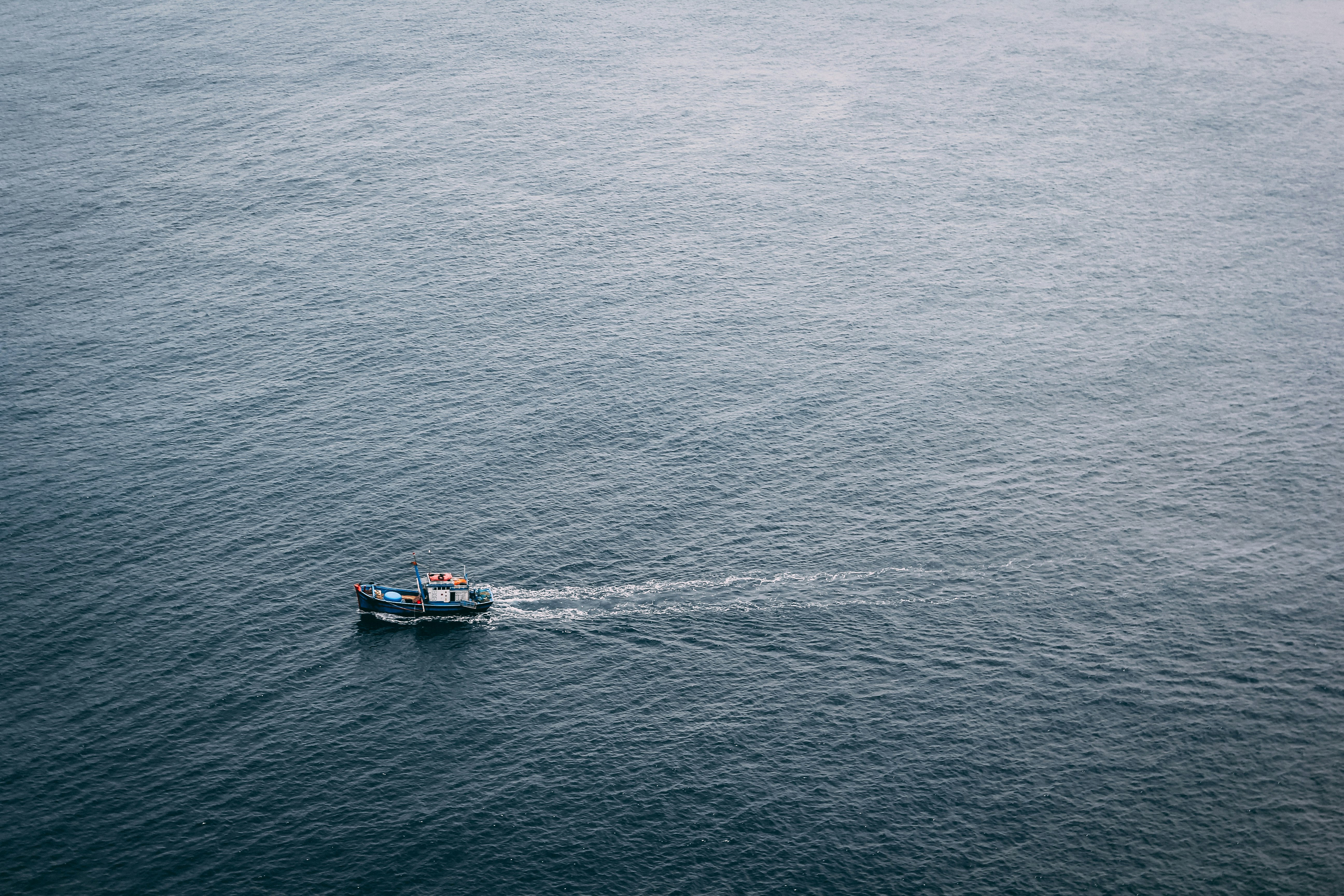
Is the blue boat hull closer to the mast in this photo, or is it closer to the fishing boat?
the fishing boat

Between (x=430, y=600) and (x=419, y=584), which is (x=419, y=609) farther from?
(x=419, y=584)

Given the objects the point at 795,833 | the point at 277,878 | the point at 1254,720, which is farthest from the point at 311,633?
the point at 1254,720

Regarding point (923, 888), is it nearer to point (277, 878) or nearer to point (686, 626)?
point (686, 626)

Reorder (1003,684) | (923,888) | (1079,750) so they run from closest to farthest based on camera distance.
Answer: (923,888), (1079,750), (1003,684)

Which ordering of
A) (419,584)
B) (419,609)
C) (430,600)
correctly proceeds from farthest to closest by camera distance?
(419,584), (419,609), (430,600)

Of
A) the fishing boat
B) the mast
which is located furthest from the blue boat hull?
the mast

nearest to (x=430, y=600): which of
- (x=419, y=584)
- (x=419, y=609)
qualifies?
(x=419, y=609)

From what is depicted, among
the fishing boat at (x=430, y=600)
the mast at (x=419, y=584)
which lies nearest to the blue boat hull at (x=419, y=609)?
the fishing boat at (x=430, y=600)

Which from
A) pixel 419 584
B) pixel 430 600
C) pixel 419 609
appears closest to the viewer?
pixel 430 600
